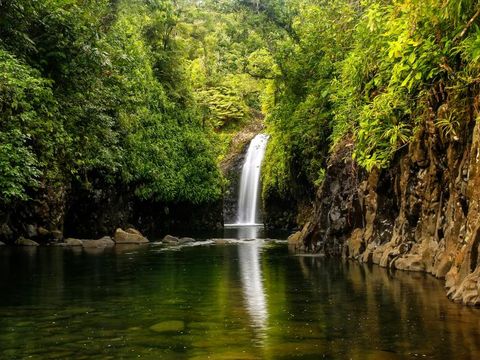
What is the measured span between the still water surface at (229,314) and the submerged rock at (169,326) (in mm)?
15

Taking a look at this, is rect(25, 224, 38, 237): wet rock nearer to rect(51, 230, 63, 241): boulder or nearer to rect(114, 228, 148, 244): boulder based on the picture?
rect(51, 230, 63, 241): boulder

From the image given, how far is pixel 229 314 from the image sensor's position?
31.2ft

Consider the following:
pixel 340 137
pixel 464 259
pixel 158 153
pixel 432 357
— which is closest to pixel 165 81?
pixel 158 153

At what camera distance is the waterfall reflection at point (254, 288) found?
911 centimetres

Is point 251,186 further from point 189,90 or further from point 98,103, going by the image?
point 98,103

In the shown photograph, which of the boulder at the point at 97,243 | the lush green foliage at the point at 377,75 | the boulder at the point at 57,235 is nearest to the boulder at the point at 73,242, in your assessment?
the boulder at the point at 97,243

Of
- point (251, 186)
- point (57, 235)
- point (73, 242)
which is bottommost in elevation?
point (73, 242)

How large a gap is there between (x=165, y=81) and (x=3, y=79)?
2584 centimetres

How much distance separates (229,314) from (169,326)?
1.25 meters

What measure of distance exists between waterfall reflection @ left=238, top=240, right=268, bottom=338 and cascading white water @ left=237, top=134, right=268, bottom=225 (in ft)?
77.8

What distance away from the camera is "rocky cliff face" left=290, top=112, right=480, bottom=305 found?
34.6 ft

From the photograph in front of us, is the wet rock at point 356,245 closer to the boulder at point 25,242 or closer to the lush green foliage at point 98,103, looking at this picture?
the lush green foliage at point 98,103

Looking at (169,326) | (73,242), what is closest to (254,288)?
(169,326)

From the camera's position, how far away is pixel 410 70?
44.0 ft
